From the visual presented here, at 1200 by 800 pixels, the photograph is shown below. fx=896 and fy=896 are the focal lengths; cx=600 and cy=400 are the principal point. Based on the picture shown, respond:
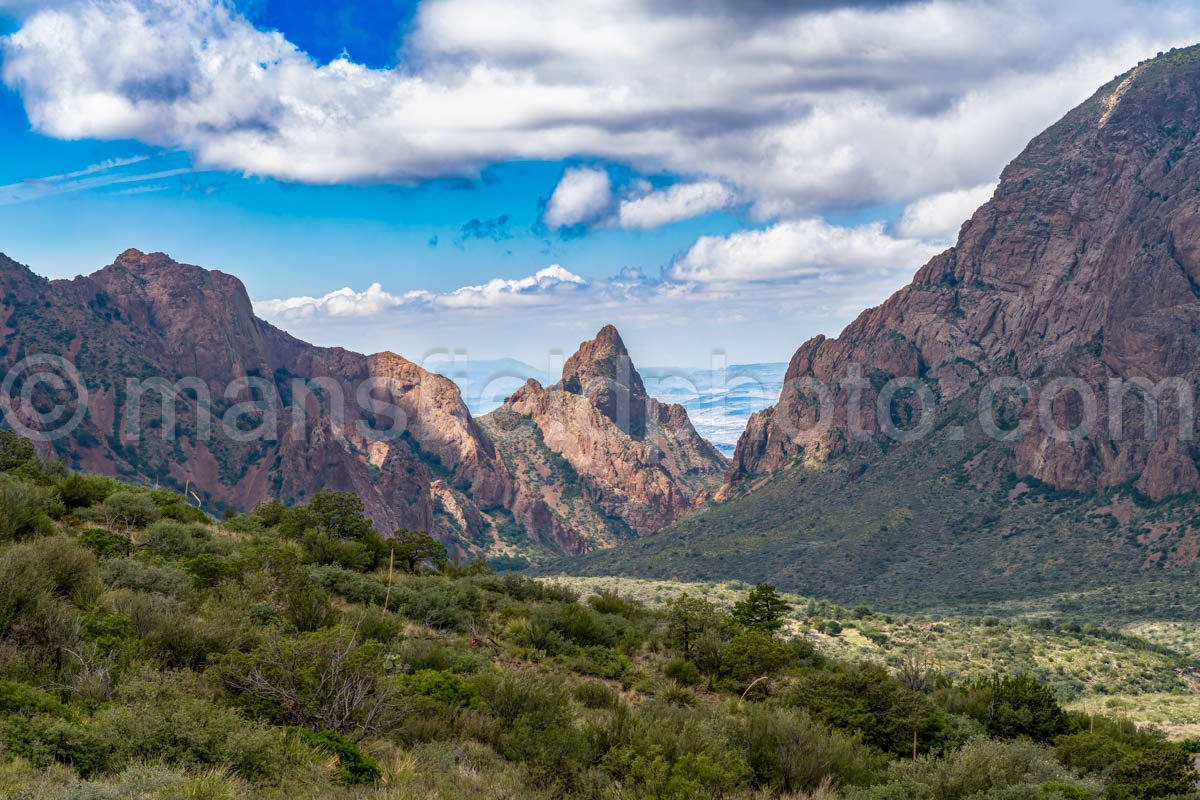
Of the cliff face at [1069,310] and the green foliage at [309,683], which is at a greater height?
the cliff face at [1069,310]

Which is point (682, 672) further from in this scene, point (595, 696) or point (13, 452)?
point (13, 452)

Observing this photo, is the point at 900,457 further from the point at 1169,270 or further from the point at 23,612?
the point at 23,612

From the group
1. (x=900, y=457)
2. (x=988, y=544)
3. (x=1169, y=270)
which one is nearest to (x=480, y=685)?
(x=988, y=544)

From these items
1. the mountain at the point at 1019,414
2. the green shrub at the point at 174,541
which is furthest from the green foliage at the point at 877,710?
the mountain at the point at 1019,414

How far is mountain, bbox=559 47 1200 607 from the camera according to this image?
107 meters

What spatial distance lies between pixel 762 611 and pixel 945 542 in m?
87.3

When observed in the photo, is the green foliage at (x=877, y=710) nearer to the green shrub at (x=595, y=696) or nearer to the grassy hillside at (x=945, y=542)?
the green shrub at (x=595, y=696)

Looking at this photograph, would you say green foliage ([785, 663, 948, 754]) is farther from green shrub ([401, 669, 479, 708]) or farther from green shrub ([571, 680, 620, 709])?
green shrub ([401, 669, 479, 708])

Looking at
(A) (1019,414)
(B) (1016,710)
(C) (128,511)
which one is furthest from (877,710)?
(A) (1019,414)

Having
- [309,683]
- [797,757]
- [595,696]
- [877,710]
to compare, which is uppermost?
[309,683]

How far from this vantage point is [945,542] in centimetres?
11388

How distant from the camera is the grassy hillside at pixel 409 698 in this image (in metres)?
11.3

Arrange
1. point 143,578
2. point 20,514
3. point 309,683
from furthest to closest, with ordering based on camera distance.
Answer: point 20,514 → point 143,578 → point 309,683

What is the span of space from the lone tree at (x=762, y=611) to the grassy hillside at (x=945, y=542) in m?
52.7
